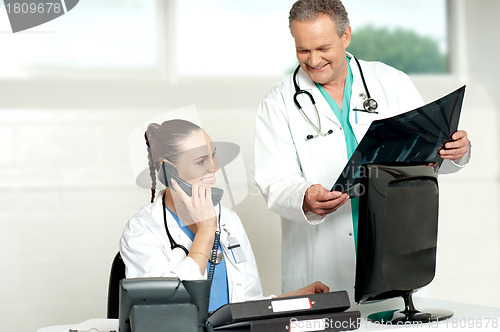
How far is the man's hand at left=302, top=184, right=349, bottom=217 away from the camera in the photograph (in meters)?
1.67

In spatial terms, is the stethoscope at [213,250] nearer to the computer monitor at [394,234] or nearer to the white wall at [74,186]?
the computer monitor at [394,234]

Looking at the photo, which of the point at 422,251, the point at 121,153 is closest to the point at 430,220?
the point at 422,251

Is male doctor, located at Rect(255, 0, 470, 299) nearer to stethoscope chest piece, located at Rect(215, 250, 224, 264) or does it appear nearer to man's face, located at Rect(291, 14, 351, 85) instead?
man's face, located at Rect(291, 14, 351, 85)

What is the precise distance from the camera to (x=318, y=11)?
191cm

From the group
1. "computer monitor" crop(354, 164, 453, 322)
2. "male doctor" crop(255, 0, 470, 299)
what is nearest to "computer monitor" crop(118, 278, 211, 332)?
"computer monitor" crop(354, 164, 453, 322)

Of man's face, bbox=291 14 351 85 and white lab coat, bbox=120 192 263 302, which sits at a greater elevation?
man's face, bbox=291 14 351 85

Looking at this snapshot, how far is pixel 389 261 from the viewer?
1473 mm

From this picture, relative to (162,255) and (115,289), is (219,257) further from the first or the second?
(115,289)

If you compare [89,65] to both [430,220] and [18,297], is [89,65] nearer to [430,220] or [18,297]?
[18,297]

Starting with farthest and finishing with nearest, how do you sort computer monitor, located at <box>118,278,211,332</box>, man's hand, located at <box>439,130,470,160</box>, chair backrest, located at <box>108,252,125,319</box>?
chair backrest, located at <box>108,252,125,319</box>, man's hand, located at <box>439,130,470,160</box>, computer monitor, located at <box>118,278,211,332</box>

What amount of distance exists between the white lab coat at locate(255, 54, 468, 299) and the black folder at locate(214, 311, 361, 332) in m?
0.60

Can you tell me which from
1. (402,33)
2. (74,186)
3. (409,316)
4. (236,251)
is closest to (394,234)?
(409,316)

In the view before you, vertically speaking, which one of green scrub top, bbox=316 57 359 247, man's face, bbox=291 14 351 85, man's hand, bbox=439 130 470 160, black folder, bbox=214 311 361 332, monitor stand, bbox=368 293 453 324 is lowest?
monitor stand, bbox=368 293 453 324

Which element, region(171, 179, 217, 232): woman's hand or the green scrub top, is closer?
region(171, 179, 217, 232): woman's hand
